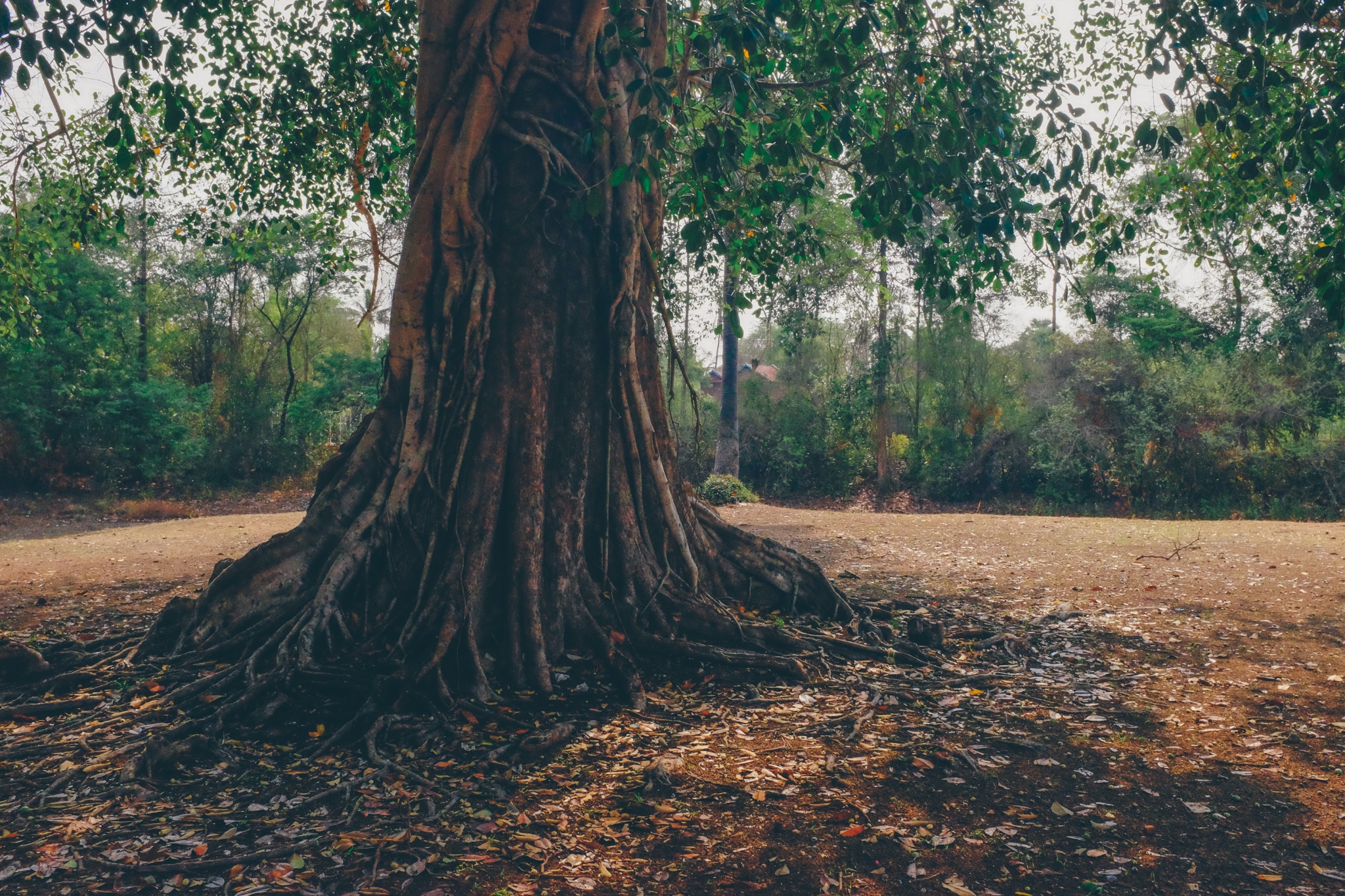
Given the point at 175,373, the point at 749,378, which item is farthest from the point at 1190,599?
the point at 175,373

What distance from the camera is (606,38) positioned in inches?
155

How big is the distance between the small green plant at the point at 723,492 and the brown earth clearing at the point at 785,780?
9972mm

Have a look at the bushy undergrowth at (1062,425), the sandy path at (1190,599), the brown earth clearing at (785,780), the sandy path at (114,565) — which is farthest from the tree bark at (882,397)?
the brown earth clearing at (785,780)

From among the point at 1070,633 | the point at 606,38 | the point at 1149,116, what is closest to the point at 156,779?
the point at 606,38

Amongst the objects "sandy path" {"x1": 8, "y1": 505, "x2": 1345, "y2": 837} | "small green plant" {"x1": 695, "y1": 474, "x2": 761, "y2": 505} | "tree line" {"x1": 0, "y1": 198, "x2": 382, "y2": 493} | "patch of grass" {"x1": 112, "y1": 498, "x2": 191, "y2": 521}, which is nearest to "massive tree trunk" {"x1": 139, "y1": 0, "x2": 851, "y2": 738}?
"sandy path" {"x1": 8, "y1": 505, "x2": 1345, "y2": 837}

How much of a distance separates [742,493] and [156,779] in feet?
48.1

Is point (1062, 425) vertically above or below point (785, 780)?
above

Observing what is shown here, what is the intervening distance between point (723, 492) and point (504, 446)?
1147cm

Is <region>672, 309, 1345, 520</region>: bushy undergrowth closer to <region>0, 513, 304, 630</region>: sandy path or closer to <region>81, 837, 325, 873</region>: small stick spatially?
<region>0, 513, 304, 630</region>: sandy path

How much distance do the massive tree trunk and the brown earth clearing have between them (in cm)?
46

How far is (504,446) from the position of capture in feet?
16.9

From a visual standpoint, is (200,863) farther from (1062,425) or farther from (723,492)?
(1062,425)

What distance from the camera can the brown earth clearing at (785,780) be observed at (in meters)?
2.89

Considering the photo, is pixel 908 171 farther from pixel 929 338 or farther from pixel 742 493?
pixel 929 338
